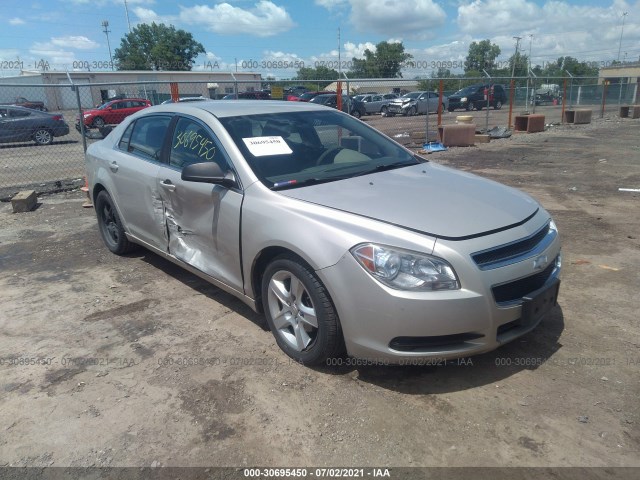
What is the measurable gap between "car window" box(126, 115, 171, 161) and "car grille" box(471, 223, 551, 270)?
2948 millimetres

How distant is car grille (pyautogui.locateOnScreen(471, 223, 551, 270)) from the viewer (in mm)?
2639

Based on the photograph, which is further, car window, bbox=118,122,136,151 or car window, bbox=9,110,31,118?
car window, bbox=9,110,31,118

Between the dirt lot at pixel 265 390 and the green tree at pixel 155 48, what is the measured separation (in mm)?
82074

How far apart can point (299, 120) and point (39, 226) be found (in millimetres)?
4889

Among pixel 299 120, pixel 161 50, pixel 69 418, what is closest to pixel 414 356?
pixel 69 418

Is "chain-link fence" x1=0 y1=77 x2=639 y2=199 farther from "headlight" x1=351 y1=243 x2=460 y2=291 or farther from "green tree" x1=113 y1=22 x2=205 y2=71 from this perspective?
"green tree" x1=113 y1=22 x2=205 y2=71

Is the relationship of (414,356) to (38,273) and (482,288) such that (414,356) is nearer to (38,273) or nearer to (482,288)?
(482,288)

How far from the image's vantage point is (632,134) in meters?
16.8

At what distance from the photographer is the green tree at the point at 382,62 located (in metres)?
66.1

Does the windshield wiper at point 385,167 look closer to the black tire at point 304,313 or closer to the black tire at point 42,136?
the black tire at point 304,313

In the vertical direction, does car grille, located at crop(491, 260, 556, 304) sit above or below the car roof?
below

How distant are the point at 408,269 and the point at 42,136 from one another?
1911 centimetres

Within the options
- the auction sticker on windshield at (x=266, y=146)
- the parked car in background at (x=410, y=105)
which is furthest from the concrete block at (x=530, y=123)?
the auction sticker on windshield at (x=266, y=146)

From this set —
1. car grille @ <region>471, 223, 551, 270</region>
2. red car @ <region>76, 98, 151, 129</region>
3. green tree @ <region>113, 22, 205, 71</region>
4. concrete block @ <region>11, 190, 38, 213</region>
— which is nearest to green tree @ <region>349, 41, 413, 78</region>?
green tree @ <region>113, 22, 205, 71</region>
